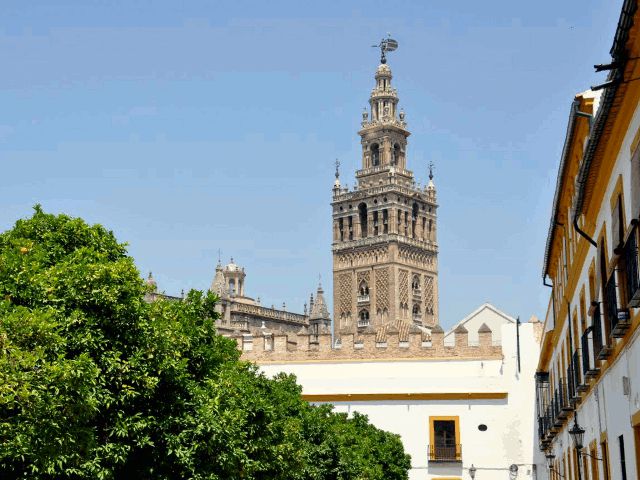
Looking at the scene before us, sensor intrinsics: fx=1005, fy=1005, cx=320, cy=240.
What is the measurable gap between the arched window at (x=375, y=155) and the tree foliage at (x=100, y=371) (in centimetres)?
7853

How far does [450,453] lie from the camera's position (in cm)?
3638

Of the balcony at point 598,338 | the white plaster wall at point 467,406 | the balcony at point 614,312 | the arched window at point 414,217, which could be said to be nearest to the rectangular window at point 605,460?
the balcony at point 598,338

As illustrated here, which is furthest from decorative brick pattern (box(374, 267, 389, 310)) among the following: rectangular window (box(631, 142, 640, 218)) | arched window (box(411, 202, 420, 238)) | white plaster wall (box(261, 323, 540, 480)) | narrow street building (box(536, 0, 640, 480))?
rectangular window (box(631, 142, 640, 218))

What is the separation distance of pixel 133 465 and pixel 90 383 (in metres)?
2.93

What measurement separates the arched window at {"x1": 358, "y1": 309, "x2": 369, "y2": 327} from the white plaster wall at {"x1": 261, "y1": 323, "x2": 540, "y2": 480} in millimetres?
54745

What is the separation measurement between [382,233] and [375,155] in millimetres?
7632

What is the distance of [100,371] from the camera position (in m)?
12.9

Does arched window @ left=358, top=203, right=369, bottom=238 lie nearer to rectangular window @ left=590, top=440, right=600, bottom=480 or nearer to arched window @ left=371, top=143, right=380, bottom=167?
arched window @ left=371, top=143, right=380, bottom=167

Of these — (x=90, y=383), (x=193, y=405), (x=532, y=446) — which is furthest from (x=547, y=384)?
(x=90, y=383)

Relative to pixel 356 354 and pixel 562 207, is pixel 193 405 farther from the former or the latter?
pixel 356 354

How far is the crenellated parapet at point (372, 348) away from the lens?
38.1 metres

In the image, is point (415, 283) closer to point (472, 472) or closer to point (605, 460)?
point (472, 472)

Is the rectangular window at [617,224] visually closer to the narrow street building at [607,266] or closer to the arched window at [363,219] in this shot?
the narrow street building at [607,266]

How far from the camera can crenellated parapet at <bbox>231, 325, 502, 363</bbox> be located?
38.1 meters
